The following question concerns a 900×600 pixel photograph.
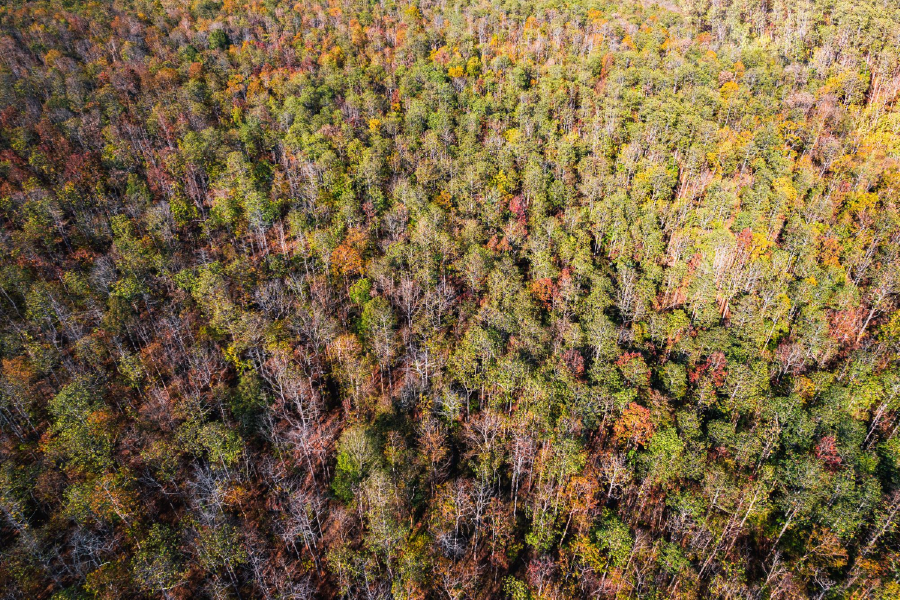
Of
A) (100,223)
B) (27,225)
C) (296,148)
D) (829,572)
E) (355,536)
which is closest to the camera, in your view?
(829,572)

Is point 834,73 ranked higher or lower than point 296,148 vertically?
higher

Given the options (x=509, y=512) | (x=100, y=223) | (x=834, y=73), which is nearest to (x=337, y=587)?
(x=509, y=512)

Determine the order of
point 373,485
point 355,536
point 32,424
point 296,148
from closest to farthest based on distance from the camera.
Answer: point 373,485, point 355,536, point 32,424, point 296,148

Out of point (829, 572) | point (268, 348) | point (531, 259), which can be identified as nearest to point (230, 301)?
point (268, 348)

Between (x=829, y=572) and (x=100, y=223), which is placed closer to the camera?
(x=829, y=572)

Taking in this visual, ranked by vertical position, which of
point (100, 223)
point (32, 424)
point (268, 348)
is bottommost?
point (32, 424)

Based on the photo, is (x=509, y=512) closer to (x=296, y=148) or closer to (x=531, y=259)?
(x=531, y=259)
